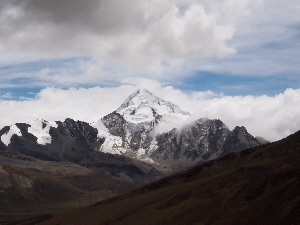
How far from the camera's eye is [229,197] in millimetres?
90188

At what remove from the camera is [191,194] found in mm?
109375

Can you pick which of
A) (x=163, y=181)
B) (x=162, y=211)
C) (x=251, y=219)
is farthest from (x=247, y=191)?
(x=163, y=181)

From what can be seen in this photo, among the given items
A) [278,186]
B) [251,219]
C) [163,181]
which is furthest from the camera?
[163,181]

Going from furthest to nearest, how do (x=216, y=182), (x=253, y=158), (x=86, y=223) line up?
(x=253, y=158) < (x=86, y=223) < (x=216, y=182)

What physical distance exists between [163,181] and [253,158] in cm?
3992

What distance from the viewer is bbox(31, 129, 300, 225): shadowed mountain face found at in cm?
7325

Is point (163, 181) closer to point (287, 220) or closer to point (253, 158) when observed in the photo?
point (253, 158)

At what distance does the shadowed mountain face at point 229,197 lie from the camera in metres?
73.2

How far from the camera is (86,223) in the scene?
13100 centimetres

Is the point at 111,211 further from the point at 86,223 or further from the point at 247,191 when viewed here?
the point at 247,191

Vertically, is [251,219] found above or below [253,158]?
below

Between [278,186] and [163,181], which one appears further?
[163,181]

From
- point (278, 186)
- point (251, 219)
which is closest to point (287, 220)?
point (251, 219)

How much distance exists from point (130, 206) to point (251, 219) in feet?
221
